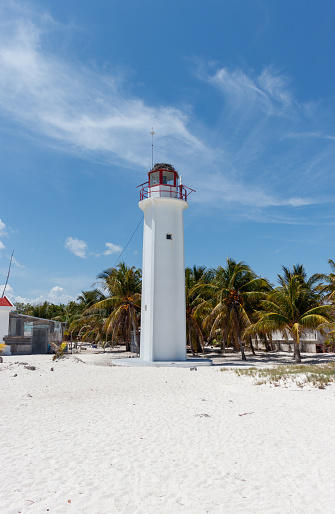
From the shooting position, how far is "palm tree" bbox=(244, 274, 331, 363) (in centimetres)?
2164

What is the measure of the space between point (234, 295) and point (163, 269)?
7.29 m

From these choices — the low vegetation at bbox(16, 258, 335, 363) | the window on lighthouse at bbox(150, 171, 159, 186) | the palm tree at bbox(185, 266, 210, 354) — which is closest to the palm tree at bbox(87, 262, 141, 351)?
the low vegetation at bbox(16, 258, 335, 363)

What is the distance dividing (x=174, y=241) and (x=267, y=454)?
1601 centimetres

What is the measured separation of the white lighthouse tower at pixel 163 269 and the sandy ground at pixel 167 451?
27.3 feet

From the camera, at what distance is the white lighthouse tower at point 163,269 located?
20.4 metres

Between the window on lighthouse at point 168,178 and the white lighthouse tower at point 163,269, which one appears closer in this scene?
the white lighthouse tower at point 163,269

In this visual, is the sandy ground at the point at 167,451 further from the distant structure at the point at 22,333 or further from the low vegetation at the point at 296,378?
the distant structure at the point at 22,333

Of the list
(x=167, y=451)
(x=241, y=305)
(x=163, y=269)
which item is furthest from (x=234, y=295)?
(x=167, y=451)

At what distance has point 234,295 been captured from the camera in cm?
2594

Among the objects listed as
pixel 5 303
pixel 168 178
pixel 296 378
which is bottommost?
pixel 296 378

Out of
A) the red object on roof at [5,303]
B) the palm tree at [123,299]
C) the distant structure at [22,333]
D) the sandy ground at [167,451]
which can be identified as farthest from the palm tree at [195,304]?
the sandy ground at [167,451]

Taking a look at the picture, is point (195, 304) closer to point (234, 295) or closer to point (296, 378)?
point (234, 295)

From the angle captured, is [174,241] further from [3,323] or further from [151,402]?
[3,323]

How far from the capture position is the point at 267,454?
6121 millimetres
